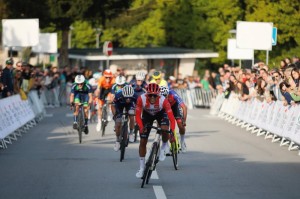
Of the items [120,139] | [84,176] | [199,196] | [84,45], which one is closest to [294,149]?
[120,139]

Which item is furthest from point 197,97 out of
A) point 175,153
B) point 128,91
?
point 175,153

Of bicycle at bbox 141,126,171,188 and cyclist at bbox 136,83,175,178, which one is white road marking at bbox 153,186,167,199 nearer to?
bicycle at bbox 141,126,171,188

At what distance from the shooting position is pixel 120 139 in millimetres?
20406

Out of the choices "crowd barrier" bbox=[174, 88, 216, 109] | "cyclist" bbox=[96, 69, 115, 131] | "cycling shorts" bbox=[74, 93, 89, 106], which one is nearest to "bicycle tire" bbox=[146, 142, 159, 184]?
"cycling shorts" bbox=[74, 93, 89, 106]

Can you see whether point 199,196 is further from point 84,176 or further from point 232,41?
point 232,41

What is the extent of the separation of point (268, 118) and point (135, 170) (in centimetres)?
1048

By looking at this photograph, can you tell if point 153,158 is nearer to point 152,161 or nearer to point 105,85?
point 152,161

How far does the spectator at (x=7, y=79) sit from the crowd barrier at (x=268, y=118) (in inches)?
287

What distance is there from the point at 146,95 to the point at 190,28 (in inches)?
2156

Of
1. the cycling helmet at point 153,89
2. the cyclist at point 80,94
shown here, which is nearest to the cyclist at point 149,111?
the cycling helmet at point 153,89

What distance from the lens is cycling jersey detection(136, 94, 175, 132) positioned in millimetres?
15634

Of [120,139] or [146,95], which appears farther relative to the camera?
[120,139]

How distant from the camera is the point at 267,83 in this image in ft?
98.7

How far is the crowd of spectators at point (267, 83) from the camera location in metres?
25.5
